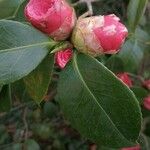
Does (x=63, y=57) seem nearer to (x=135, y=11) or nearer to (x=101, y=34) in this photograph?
(x=101, y=34)

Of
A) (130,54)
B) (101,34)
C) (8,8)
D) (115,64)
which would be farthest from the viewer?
(130,54)

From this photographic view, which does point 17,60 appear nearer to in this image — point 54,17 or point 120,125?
point 54,17

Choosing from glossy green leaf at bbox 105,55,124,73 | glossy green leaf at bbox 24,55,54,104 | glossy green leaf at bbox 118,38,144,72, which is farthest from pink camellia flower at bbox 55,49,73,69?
glossy green leaf at bbox 118,38,144,72

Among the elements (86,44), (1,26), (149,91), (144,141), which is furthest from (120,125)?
(144,141)

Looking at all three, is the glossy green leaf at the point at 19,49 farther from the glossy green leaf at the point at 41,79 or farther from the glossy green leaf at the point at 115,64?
the glossy green leaf at the point at 115,64

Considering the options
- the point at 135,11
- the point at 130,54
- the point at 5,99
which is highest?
the point at 135,11

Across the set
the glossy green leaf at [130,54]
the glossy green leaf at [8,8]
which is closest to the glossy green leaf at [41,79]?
the glossy green leaf at [8,8]

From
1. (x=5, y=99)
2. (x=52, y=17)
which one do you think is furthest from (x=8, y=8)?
(x=52, y=17)
